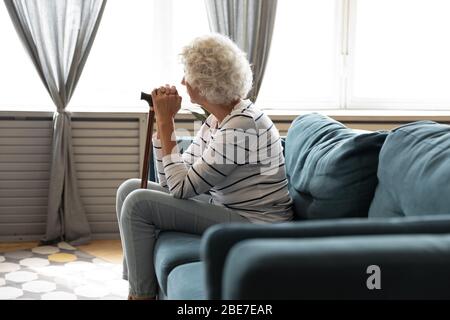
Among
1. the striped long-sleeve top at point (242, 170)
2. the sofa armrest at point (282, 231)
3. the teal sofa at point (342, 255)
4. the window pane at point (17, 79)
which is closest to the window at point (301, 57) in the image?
the window pane at point (17, 79)

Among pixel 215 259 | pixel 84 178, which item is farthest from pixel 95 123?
pixel 215 259

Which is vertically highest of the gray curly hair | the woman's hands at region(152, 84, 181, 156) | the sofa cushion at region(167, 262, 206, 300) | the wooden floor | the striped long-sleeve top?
the gray curly hair

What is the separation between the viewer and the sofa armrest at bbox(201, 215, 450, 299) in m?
1.03

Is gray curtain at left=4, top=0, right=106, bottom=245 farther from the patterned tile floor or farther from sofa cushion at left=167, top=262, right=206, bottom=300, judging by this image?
sofa cushion at left=167, top=262, right=206, bottom=300

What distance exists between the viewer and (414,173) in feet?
5.25

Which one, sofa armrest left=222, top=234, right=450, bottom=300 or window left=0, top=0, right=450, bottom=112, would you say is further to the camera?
window left=0, top=0, right=450, bottom=112

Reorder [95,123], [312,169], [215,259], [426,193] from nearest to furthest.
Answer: [215,259] < [426,193] < [312,169] < [95,123]

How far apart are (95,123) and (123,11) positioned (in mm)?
724

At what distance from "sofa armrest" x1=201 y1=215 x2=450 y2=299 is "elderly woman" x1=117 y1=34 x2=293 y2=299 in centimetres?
106

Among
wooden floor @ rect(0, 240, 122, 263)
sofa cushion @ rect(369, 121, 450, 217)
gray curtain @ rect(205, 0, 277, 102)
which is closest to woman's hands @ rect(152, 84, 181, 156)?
sofa cushion @ rect(369, 121, 450, 217)

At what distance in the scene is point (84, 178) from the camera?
146 inches

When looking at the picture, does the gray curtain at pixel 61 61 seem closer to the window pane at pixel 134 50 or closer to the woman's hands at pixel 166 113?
the window pane at pixel 134 50

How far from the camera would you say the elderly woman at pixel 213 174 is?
213cm
